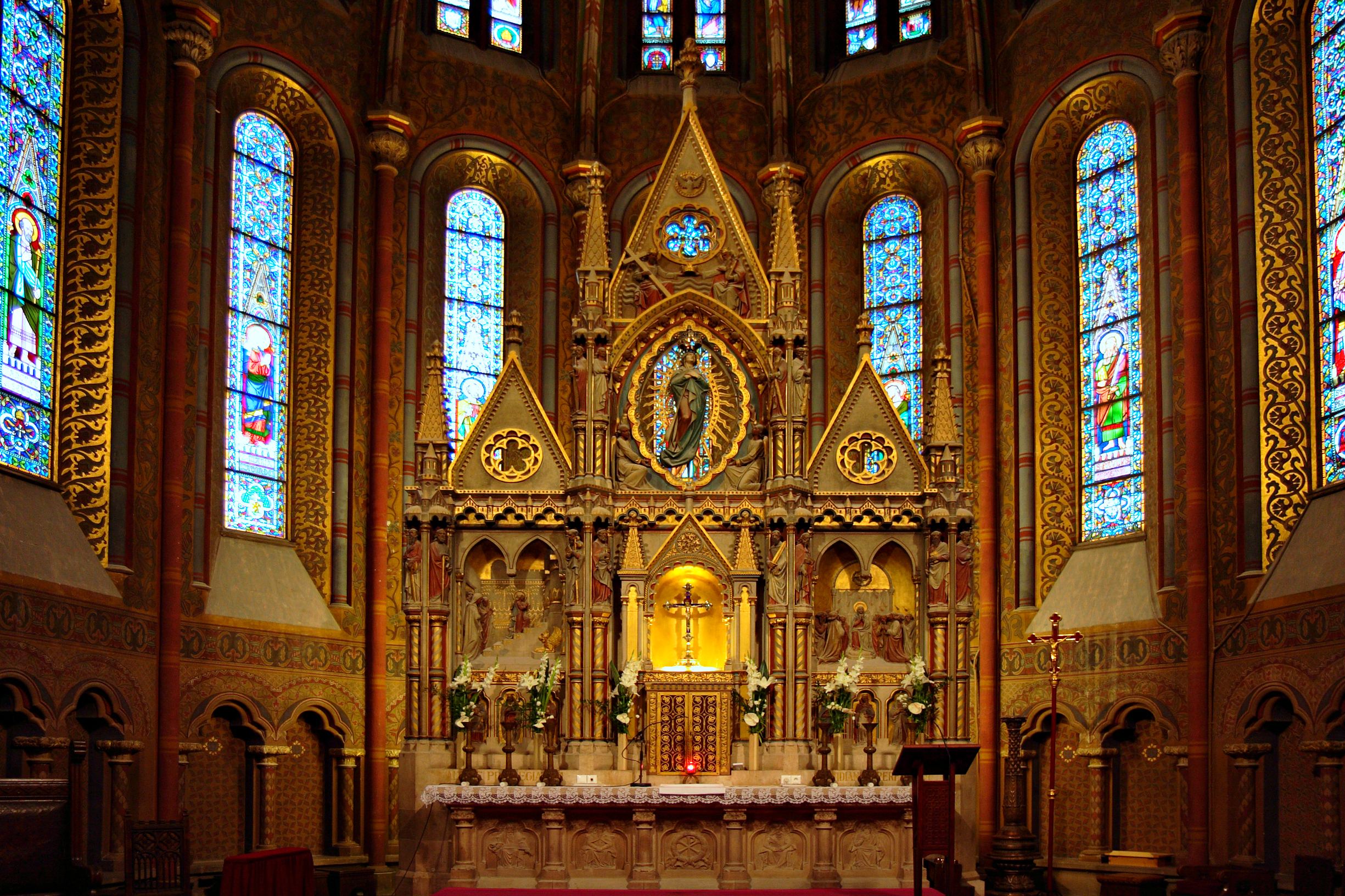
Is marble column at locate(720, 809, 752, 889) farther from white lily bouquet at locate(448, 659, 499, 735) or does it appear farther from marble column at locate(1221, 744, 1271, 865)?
marble column at locate(1221, 744, 1271, 865)

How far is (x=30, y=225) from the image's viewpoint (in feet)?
62.7

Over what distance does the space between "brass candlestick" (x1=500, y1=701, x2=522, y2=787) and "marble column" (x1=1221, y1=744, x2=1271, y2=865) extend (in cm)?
848

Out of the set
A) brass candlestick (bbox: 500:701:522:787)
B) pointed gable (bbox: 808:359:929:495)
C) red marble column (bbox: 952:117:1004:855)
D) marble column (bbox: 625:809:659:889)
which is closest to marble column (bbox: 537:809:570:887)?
brass candlestick (bbox: 500:701:522:787)

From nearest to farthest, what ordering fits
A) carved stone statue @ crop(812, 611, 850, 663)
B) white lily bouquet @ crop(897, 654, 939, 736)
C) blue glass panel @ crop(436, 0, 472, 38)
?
1. white lily bouquet @ crop(897, 654, 939, 736)
2. carved stone statue @ crop(812, 611, 850, 663)
3. blue glass panel @ crop(436, 0, 472, 38)

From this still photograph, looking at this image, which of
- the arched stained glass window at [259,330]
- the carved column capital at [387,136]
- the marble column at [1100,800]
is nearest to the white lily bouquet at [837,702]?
the marble column at [1100,800]

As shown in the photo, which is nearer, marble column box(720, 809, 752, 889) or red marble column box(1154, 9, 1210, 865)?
marble column box(720, 809, 752, 889)

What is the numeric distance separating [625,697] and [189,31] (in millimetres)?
10016

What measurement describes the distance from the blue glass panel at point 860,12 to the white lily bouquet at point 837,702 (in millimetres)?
11699

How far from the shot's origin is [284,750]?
21766 mm

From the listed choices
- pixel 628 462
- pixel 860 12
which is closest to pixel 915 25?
pixel 860 12

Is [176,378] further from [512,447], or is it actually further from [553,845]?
[553,845]

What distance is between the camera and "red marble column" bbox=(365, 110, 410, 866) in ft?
75.5

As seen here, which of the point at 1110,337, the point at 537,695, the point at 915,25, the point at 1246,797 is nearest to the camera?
the point at 1246,797

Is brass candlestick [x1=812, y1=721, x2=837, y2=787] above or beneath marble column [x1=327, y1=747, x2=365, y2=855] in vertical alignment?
above
